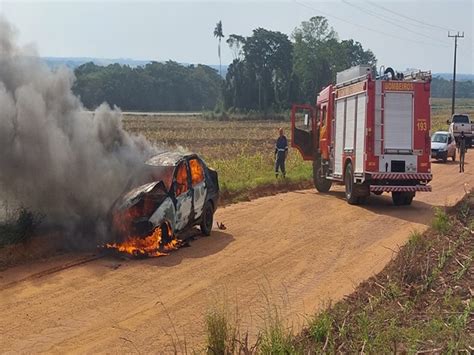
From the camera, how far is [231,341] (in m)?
6.50

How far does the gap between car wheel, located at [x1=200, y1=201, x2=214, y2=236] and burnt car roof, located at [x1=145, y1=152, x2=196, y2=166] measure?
1218 mm

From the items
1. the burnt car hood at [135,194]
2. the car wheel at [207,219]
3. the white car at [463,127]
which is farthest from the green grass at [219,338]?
the white car at [463,127]

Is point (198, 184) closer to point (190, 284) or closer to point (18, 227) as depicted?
point (18, 227)

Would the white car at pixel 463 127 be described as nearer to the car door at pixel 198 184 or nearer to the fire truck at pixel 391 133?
the fire truck at pixel 391 133

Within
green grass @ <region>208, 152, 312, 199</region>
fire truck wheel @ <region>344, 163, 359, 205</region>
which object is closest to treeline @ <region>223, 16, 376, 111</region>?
green grass @ <region>208, 152, 312, 199</region>

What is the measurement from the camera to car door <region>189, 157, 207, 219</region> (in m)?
13.9

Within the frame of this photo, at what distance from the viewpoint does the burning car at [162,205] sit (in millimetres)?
12250

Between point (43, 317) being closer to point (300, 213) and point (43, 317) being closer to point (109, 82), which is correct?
point (300, 213)

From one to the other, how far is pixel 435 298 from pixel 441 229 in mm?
5874

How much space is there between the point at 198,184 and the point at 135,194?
197 cm

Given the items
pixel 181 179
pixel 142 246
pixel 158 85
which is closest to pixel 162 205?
pixel 142 246

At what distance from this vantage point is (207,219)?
574 inches

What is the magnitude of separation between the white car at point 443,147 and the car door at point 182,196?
24.8 m

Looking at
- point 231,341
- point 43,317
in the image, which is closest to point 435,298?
point 231,341
